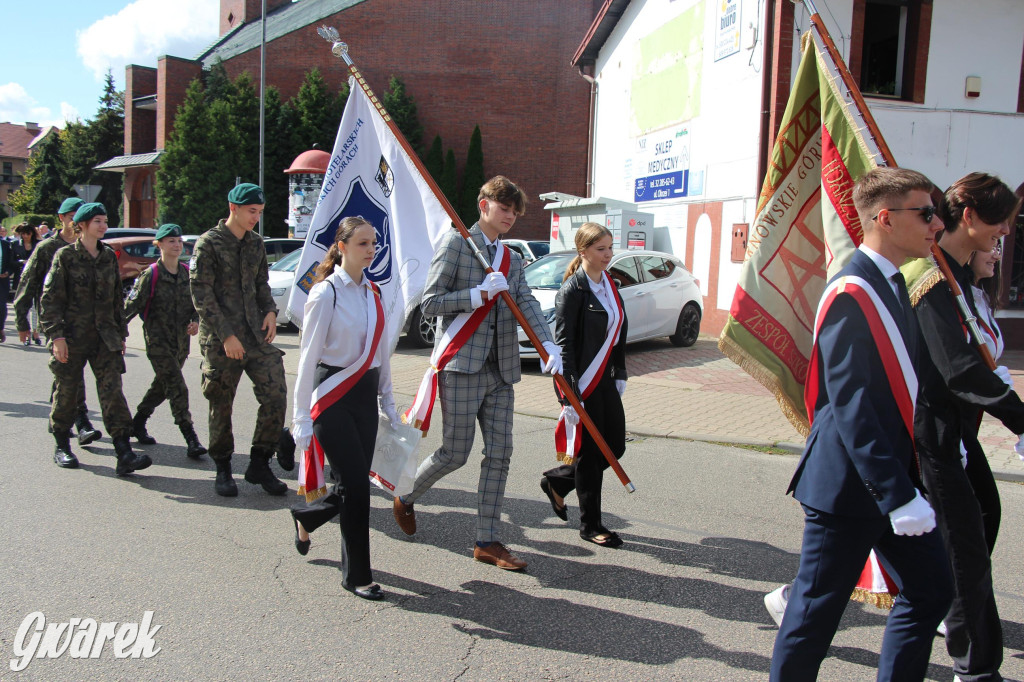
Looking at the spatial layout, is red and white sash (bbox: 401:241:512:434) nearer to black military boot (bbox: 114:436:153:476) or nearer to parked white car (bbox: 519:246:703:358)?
black military boot (bbox: 114:436:153:476)

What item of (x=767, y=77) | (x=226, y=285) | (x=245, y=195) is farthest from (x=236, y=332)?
(x=767, y=77)

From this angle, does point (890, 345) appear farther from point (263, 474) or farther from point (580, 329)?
point (263, 474)

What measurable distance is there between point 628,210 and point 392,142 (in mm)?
11912

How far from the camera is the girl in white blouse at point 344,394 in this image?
12.4ft

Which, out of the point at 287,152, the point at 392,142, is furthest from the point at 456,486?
the point at 287,152

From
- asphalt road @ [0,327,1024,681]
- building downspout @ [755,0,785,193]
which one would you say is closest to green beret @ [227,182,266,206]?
asphalt road @ [0,327,1024,681]

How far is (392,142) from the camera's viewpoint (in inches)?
190

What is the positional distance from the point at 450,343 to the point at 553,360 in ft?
1.78

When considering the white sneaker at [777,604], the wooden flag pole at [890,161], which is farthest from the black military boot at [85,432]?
the wooden flag pole at [890,161]

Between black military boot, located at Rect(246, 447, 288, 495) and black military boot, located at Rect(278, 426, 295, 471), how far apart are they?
304 millimetres

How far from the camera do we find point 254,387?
534 centimetres

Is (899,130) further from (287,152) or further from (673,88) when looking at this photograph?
(287,152)

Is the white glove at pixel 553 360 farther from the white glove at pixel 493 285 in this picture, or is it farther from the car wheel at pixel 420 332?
the car wheel at pixel 420 332

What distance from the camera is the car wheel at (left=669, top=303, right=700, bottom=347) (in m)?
13.0
